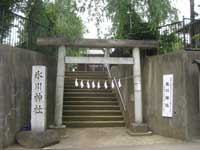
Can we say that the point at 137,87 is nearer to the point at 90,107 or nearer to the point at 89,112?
the point at 89,112

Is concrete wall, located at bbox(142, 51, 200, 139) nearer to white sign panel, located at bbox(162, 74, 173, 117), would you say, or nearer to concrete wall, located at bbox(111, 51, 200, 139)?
concrete wall, located at bbox(111, 51, 200, 139)

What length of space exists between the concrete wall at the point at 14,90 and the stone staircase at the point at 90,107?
2407 mm

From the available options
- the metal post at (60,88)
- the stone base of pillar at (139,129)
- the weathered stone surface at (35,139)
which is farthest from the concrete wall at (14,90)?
the stone base of pillar at (139,129)

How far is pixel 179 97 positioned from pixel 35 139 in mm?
4245

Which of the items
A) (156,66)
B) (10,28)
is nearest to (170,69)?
(156,66)

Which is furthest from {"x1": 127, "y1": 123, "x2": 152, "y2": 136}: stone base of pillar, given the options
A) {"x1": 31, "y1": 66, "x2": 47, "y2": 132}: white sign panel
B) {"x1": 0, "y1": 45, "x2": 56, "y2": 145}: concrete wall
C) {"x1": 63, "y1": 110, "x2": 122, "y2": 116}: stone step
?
{"x1": 0, "y1": 45, "x2": 56, "y2": 145}: concrete wall

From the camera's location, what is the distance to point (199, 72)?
321 inches

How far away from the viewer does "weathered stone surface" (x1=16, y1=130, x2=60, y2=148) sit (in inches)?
298

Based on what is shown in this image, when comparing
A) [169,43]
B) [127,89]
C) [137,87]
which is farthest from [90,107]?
[169,43]

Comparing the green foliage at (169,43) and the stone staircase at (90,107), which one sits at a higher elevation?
the green foliage at (169,43)

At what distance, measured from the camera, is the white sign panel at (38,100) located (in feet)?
26.0

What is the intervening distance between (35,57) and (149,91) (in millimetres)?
4063

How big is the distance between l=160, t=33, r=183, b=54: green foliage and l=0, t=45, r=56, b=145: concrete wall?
443cm

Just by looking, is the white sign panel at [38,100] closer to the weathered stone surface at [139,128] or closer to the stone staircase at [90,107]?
the stone staircase at [90,107]
